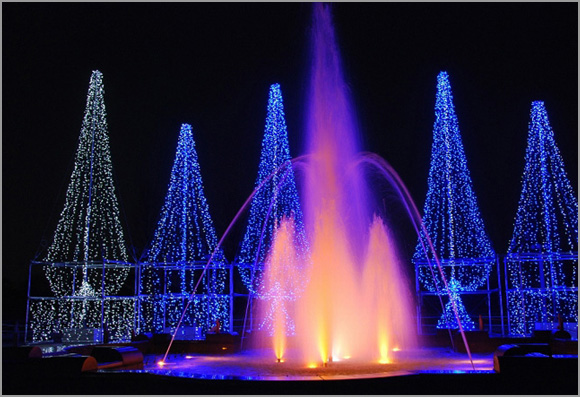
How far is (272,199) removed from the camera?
88.6 feet

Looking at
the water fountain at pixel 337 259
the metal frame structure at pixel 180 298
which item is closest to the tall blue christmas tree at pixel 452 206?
the water fountain at pixel 337 259

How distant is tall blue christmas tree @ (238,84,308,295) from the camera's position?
26828mm

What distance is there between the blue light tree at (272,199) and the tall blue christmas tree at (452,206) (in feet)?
20.6

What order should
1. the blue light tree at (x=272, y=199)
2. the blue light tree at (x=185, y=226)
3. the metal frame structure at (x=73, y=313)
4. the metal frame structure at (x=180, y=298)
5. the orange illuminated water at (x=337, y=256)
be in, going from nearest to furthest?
1. the orange illuminated water at (x=337, y=256)
2. the metal frame structure at (x=73, y=313)
3. the metal frame structure at (x=180, y=298)
4. the blue light tree at (x=272, y=199)
5. the blue light tree at (x=185, y=226)

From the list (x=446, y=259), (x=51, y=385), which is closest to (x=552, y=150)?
(x=446, y=259)

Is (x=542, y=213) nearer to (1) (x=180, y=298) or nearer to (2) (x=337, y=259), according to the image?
(2) (x=337, y=259)

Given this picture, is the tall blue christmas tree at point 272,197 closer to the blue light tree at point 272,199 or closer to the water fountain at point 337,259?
the blue light tree at point 272,199

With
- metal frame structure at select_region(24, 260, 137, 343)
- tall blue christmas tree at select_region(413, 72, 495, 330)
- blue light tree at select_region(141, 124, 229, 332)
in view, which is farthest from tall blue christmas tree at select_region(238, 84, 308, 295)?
tall blue christmas tree at select_region(413, 72, 495, 330)

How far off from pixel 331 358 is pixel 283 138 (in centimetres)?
1456

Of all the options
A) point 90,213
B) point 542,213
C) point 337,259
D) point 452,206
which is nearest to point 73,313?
point 90,213

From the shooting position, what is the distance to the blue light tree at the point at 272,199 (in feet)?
88.0

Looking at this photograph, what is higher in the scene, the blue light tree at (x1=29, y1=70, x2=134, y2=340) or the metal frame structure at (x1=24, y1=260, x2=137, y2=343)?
the blue light tree at (x1=29, y1=70, x2=134, y2=340)

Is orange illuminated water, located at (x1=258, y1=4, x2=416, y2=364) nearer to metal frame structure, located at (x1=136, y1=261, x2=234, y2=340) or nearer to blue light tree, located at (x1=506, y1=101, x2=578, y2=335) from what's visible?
metal frame structure, located at (x1=136, y1=261, x2=234, y2=340)

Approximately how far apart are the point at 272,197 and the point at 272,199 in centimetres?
100
